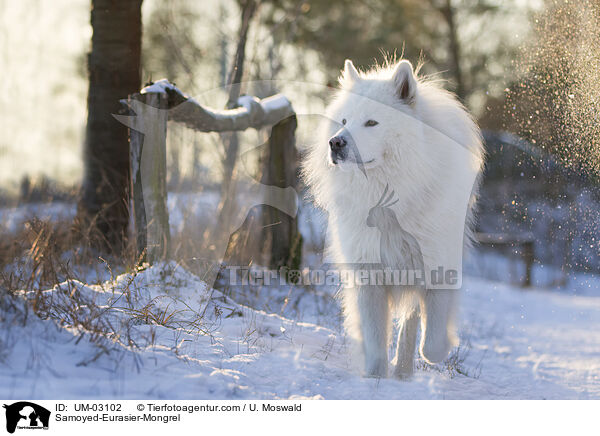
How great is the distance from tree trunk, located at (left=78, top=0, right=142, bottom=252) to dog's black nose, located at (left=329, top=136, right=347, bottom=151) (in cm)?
302

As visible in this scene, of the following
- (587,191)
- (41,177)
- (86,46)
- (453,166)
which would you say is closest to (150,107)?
(453,166)

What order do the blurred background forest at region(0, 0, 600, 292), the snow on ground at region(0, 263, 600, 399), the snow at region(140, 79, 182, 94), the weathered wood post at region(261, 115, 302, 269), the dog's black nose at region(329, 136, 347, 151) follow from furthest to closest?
the blurred background forest at region(0, 0, 600, 292) → the weathered wood post at region(261, 115, 302, 269) → the snow at region(140, 79, 182, 94) → the dog's black nose at region(329, 136, 347, 151) → the snow on ground at region(0, 263, 600, 399)

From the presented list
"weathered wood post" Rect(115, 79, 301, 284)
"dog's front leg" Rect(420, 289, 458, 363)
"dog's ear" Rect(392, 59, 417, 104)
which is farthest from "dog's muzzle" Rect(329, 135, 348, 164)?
"weathered wood post" Rect(115, 79, 301, 284)

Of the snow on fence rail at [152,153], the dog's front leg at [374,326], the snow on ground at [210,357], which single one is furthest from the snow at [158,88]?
the dog's front leg at [374,326]

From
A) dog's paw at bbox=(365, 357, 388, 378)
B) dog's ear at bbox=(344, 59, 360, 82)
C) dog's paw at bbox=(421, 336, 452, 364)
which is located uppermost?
dog's ear at bbox=(344, 59, 360, 82)

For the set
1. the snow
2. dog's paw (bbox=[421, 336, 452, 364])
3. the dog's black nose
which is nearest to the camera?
the dog's black nose

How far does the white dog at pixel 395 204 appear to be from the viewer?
3143 millimetres

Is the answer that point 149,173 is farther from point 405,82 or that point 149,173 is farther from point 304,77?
point 304,77

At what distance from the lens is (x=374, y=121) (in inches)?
123

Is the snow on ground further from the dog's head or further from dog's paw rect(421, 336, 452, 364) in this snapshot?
the dog's head

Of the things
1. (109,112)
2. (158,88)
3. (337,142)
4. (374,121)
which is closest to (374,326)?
(337,142)

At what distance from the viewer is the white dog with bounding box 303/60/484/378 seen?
314 cm

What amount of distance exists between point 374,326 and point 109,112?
3.80 meters
